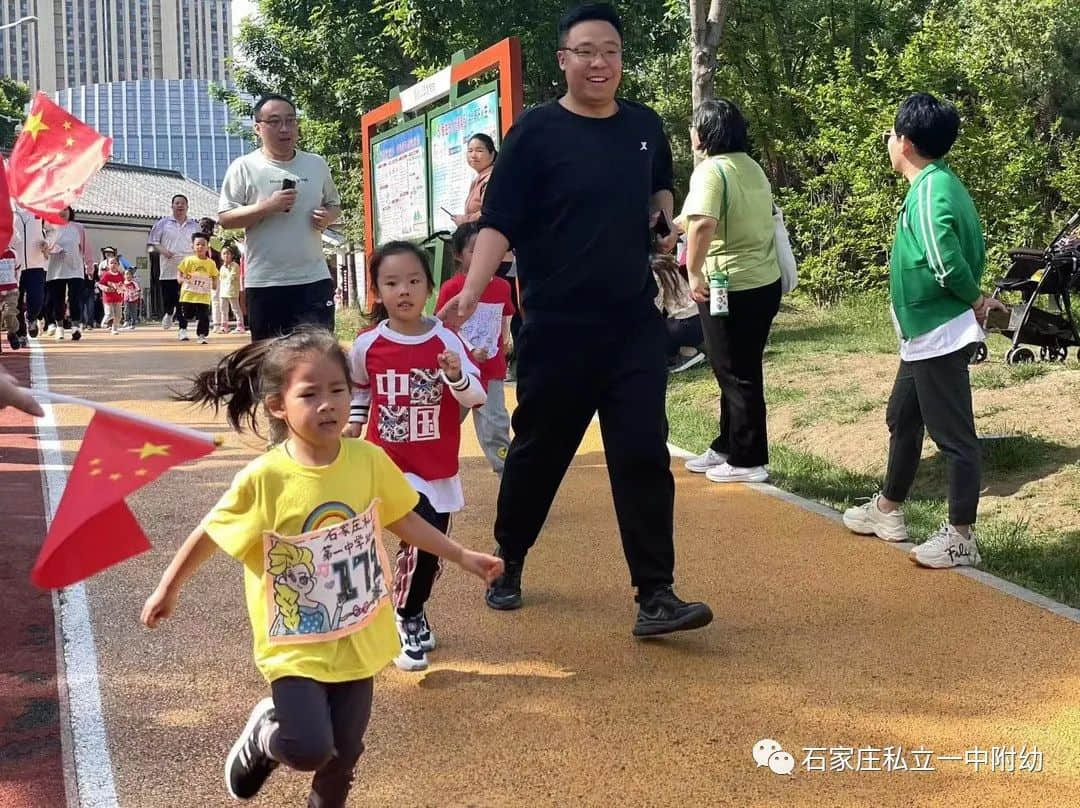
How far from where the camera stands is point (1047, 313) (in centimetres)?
1025

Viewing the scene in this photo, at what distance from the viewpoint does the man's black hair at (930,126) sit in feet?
17.2

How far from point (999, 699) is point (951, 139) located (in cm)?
249

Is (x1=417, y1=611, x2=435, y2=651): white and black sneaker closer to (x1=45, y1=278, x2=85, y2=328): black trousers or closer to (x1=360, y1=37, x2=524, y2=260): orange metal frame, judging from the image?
(x1=360, y1=37, x2=524, y2=260): orange metal frame

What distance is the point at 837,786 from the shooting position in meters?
3.30

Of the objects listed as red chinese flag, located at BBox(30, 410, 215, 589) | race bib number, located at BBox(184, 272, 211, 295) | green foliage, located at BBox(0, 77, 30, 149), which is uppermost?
green foliage, located at BBox(0, 77, 30, 149)

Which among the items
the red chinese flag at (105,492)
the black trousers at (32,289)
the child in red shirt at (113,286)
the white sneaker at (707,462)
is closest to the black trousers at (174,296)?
the black trousers at (32,289)

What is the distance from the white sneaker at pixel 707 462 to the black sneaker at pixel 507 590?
2842 millimetres

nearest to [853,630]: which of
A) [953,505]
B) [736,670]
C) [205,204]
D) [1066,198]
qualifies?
[736,670]

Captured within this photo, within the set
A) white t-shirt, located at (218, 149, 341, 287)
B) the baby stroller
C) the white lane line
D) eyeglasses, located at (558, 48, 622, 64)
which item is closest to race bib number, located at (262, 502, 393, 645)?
the white lane line

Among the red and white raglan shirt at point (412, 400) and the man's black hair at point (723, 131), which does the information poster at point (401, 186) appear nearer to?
the man's black hair at point (723, 131)

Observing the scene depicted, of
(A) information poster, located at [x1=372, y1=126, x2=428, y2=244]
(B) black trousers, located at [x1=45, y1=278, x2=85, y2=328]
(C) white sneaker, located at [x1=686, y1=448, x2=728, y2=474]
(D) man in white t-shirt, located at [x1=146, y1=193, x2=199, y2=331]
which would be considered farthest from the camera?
(D) man in white t-shirt, located at [x1=146, y1=193, x2=199, y2=331]

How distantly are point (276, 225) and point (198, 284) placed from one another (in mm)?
12591

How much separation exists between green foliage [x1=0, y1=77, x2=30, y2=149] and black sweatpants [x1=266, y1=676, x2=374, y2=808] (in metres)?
48.9

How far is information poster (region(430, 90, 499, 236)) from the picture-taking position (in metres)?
11.1
